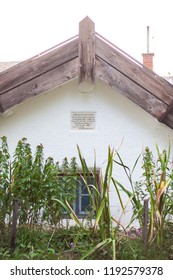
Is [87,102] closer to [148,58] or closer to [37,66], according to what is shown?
[37,66]

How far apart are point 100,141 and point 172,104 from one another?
3.68 ft

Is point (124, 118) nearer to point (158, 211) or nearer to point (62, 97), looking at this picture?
point (62, 97)

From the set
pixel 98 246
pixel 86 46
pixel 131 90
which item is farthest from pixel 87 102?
pixel 98 246

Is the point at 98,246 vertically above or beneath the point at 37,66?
beneath

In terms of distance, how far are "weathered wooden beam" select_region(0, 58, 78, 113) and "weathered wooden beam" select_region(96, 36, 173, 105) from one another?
422 millimetres

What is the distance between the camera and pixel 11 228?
5293 millimetres

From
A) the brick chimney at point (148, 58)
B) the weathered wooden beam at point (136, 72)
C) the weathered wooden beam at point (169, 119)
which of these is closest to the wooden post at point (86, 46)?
the weathered wooden beam at point (136, 72)

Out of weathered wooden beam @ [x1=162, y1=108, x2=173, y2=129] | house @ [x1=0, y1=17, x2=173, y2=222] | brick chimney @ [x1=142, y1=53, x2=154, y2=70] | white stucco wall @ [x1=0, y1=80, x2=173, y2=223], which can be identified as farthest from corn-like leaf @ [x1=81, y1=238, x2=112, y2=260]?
brick chimney @ [x1=142, y1=53, x2=154, y2=70]

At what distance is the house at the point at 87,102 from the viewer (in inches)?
246

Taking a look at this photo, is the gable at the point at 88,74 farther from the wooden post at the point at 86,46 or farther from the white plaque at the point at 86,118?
the white plaque at the point at 86,118

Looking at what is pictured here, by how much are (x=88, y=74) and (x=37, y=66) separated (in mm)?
719

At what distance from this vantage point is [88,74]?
621cm

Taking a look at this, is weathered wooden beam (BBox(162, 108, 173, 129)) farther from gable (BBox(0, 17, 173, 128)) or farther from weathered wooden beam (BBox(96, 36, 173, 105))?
weathered wooden beam (BBox(96, 36, 173, 105))

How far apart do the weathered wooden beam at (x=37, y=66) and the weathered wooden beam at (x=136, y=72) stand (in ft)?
1.31
